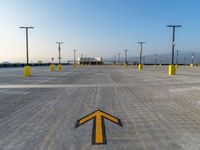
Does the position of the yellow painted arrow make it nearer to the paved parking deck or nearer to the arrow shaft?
the arrow shaft

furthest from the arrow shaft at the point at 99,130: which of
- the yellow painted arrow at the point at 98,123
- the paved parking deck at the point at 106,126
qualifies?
the paved parking deck at the point at 106,126

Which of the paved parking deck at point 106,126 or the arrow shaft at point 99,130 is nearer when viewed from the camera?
the paved parking deck at point 106,126

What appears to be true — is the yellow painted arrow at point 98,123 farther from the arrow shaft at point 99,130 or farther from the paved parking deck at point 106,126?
the paved parking deck at point 106,126

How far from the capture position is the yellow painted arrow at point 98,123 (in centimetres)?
429

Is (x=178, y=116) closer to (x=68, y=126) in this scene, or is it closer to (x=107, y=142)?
(x=107, y=142)

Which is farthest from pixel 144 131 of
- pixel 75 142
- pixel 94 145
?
pixel 75 142

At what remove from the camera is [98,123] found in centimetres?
541

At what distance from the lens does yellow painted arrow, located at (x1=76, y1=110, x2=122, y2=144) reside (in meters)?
4.29

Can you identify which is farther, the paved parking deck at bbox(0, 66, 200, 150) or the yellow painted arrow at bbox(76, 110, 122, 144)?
the yellow painted arrow at bbox(76, 110, 122, 144)

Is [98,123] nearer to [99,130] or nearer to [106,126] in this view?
[106,126]

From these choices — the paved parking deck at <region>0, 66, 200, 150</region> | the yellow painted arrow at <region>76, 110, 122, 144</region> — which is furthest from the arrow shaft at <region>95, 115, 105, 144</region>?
the paved parking deck at <region>0, 66, 200, 150</region>

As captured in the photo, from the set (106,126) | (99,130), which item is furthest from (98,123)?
(99,130)

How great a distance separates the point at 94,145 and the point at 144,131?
5.26 ft

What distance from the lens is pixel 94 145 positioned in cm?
399
